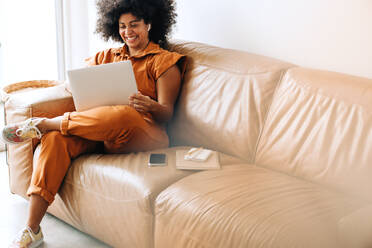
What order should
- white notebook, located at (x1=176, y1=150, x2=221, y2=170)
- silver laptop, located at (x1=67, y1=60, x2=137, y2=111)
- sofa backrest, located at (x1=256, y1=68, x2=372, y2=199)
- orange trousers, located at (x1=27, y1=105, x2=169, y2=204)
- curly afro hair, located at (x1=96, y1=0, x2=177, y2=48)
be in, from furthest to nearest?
curly afro hair, located at (x1=96, y1=0, x2=177, y2=48) → silver laptop, located at (x1=67, y1=60, x2=137, y2=111) → orange trousers, located at (x1=27, y1=105, x2=169, y2=204) → white notebook, located at (x1=176, y1=150, x2=221, y2=170) → sofa backrest, located at (x1=256, y1=68, x2=372, y2=199)

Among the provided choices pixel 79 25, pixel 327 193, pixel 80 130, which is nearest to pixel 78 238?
pixel 80 130

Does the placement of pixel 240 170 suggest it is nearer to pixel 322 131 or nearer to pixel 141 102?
pixel 322 131

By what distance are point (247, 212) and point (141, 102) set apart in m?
0.85

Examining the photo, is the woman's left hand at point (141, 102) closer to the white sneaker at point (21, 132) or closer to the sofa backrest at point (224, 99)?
the sofa backrest at point (224, 99)

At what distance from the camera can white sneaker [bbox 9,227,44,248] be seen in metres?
1.89

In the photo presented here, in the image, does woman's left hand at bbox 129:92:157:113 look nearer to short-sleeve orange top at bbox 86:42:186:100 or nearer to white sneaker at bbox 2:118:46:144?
short-sleeve orange top at bbox 86:42:186:100

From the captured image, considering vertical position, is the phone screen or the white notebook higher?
the white notebook

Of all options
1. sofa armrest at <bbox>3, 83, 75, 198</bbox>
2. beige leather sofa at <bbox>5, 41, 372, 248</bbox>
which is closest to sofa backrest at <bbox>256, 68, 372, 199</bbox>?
beige leather sofa at <bbox>5, 41, 372, 248</bbox>

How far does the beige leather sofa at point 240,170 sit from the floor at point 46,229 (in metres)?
0.06

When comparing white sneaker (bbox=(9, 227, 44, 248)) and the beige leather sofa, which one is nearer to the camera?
the beige leather sofa

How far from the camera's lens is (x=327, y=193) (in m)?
1.67

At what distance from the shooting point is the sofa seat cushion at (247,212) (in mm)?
1358

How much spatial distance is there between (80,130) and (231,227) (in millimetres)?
907

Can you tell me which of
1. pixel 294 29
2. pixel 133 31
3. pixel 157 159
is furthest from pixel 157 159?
pixel 294 29
